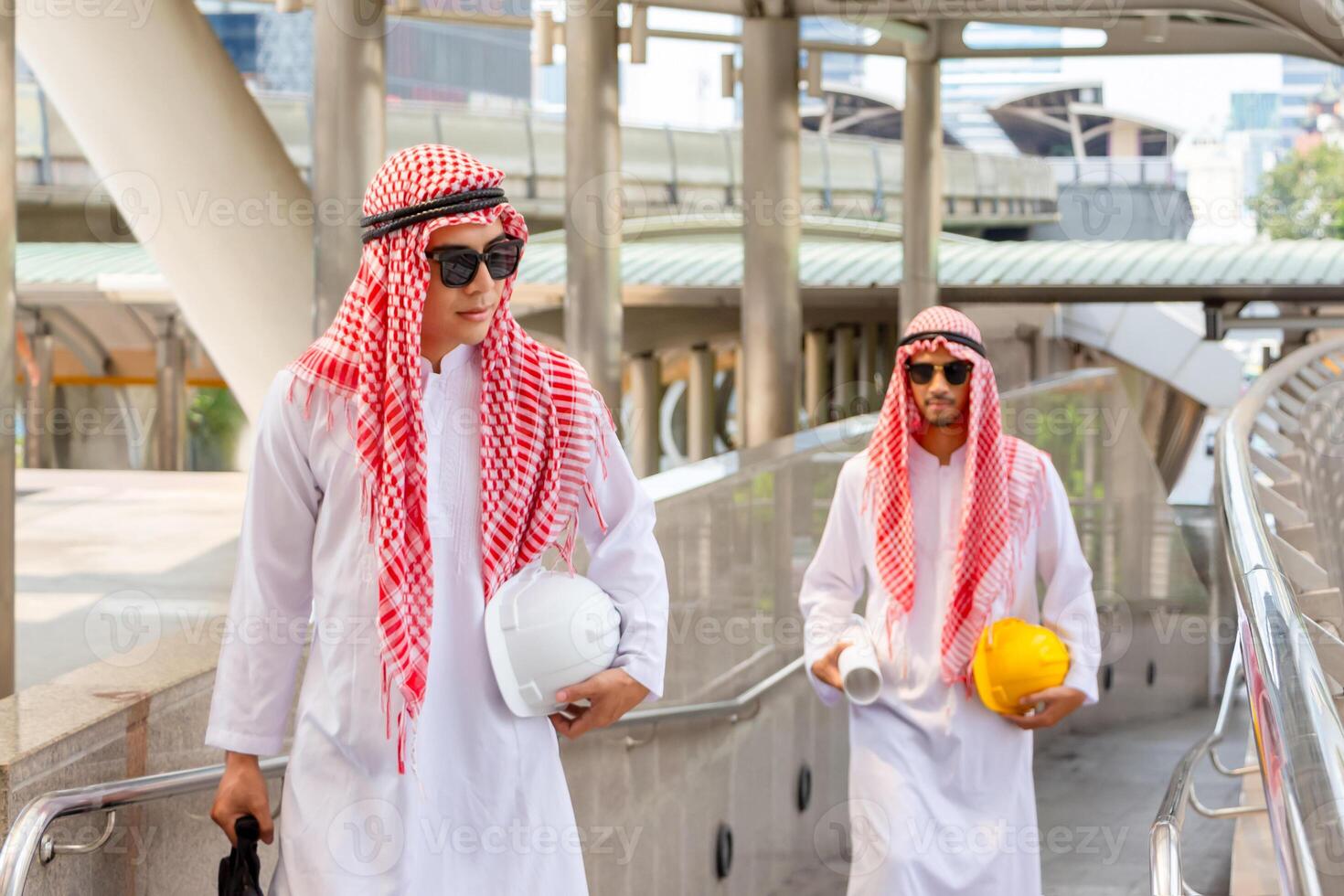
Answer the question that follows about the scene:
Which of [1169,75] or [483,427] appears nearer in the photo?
[483,427]

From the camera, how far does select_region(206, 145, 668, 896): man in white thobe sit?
7.98ft

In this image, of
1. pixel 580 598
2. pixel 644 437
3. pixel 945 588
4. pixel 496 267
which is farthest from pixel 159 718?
pixel 644 437

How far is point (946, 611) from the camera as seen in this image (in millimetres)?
4352

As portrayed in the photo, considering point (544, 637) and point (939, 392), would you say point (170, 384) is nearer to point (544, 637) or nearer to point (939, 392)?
point (939, 392)

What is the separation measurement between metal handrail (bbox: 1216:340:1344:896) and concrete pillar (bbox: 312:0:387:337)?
290 inches

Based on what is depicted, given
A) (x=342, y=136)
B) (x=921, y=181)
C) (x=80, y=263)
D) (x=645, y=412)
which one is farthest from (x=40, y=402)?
(x=342, y=136)

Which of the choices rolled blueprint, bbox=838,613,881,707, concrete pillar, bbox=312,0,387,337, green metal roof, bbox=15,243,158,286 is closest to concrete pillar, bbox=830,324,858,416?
green metal roof, bbox=15,243,158,286

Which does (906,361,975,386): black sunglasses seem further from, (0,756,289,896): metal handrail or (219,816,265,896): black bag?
(219,816,265,896): black bag

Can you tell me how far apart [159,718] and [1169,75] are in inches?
2851

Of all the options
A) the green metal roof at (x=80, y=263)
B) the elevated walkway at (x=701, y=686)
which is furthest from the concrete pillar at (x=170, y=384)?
the elevated walkway at (x=701, y=686)

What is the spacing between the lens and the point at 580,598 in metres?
2.62

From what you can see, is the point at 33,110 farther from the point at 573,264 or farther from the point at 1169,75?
the point at 1169,75

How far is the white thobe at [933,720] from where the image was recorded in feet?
14.0

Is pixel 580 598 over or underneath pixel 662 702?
over
